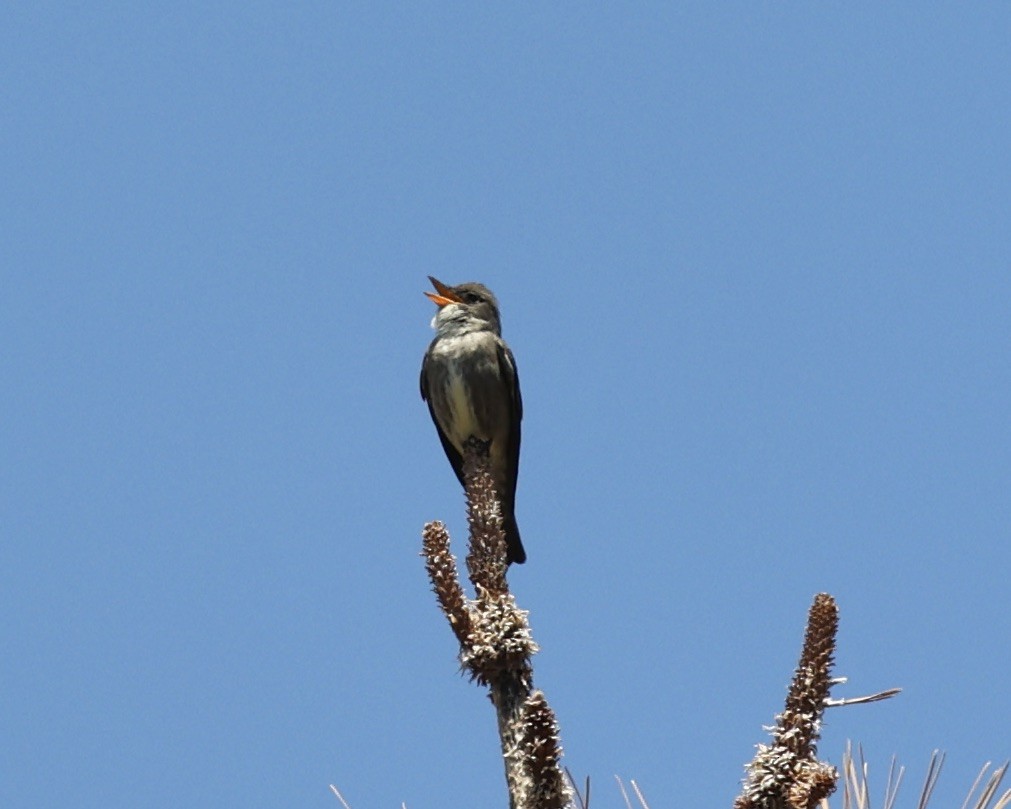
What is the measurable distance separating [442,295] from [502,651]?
5.79 metres

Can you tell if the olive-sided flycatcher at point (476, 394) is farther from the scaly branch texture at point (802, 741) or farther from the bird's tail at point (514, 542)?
the scaly branch texture at point (802, 741)

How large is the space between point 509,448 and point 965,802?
5.89m

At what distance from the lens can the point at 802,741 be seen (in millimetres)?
3172

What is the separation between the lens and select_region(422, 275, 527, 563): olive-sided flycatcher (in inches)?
341

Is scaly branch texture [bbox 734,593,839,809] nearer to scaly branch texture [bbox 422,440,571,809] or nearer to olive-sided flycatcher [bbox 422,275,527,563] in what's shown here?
scaly branch texture [bbox 422,440,571,809]

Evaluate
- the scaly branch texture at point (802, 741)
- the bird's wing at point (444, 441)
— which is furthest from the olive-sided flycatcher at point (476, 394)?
the scaly branch texture at point (802, 741)

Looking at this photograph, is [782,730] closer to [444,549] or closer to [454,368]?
[444,549]

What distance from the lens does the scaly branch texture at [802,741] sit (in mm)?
3053

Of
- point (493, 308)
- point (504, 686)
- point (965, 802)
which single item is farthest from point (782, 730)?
point (493, 308)

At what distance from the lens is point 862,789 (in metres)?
3.32

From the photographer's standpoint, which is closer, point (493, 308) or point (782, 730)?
point (782, 730)

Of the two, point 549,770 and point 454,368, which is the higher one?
point 454,368

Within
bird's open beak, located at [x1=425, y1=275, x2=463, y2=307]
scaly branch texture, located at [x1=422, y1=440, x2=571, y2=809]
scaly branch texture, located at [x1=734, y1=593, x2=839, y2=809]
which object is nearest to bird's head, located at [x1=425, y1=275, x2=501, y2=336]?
bird's open beak, located at [x1=425, y1=275, x2=463, y2=307]

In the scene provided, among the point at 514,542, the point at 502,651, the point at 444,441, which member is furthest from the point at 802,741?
the point at 444,441
